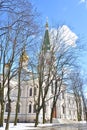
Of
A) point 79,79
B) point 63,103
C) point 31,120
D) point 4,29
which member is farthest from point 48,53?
point 63,103

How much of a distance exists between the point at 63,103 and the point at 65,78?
132 ft

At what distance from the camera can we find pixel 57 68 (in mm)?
34188

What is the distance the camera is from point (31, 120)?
5944 centimetres

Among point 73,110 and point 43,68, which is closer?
point 43,68

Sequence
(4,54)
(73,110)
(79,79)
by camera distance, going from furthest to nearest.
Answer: (73,110) < (79,79) < (4,54)

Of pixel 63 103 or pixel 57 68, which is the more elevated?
pixel 57 68

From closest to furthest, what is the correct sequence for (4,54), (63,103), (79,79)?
(4,54) → (79,79) → (63,103)

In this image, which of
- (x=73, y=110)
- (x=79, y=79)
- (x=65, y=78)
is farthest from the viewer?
(x=73, y=110)

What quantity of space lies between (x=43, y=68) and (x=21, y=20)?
68.1 feet

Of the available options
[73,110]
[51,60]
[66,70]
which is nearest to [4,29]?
[51,60]

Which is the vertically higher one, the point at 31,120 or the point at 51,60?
the point at 51,60

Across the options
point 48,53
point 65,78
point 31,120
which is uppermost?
point 48,53

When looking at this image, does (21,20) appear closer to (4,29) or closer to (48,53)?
(4,29)

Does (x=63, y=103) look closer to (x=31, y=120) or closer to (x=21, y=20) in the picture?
(x=31, y=120)
